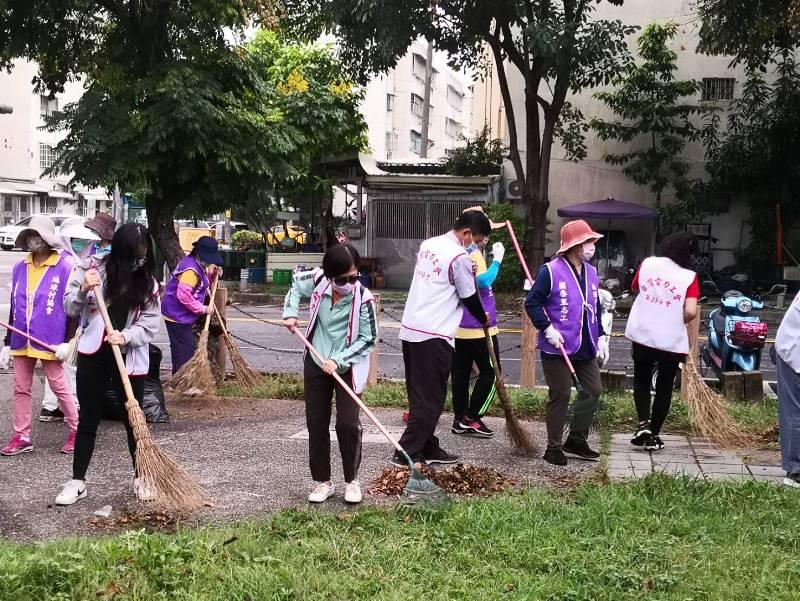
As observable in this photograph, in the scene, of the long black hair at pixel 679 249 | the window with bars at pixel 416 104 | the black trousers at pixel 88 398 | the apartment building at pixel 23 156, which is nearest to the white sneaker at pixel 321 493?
the black trousers at pixel 88 398

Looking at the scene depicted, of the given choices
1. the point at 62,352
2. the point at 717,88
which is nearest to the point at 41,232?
the point at 62,352

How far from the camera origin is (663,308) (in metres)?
6.58

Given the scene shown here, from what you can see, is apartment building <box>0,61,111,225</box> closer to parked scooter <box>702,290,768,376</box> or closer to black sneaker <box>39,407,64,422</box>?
black sneaker <box>39,407,64,422</box>

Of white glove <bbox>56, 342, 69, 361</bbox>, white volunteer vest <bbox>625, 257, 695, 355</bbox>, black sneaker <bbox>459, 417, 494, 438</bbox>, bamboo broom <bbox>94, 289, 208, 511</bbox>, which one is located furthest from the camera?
black sneaker <bbox>459, 417, 494, 438</bbox>

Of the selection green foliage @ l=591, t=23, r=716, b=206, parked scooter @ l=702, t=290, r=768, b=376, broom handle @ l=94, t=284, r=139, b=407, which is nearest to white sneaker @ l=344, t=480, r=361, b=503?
broom handle @ l=94, t=284, r=139, b=407

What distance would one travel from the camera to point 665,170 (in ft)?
69.9

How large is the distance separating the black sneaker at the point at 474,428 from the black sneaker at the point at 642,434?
3.73 ft

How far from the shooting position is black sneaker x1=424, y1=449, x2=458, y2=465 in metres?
6.19

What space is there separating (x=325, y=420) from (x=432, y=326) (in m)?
1.00

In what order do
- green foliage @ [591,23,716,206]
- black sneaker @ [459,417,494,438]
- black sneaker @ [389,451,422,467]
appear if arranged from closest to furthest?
black sneaker @ [389,451,422,467]
black sneaker @ [459,417,494,438]
green foliage @ [591,23,716,206]

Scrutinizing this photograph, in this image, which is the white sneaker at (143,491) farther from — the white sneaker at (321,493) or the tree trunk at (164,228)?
the tree trunk at (164,228)

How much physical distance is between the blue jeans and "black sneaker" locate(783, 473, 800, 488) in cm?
2

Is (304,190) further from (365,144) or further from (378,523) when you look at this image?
(378,523)

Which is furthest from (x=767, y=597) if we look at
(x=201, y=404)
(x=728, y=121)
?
(x=728, y=121)
